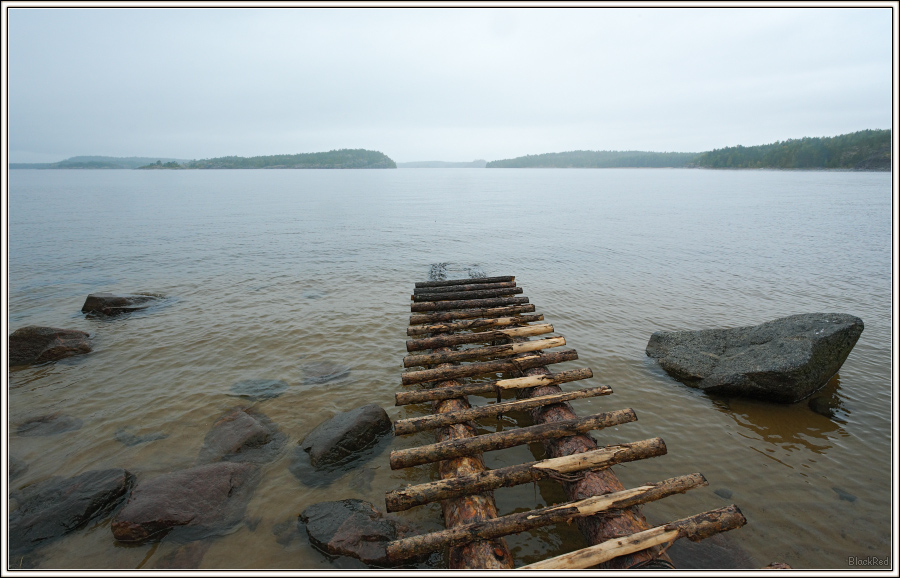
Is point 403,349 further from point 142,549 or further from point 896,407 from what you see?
point 896,407

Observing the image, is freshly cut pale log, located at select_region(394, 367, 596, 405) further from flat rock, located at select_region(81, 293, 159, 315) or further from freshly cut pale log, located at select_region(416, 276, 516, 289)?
flat rock, located at select_region(81, 293, 159, 315)

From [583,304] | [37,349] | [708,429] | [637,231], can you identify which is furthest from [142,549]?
[637,231]

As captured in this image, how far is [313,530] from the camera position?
512 centimetres

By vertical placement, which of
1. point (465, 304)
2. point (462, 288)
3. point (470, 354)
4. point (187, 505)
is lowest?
point (187, 505)

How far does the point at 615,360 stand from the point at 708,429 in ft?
9.21

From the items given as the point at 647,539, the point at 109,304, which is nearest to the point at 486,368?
the point at 647,539

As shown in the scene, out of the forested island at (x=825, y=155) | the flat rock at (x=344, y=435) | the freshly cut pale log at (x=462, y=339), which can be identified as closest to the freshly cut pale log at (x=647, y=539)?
the flat rock at (x=344, y=435)

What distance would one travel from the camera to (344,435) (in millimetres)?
6711

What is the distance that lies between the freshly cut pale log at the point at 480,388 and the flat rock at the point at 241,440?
7.54 ft

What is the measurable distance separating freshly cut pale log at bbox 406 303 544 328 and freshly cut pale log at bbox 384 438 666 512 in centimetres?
456

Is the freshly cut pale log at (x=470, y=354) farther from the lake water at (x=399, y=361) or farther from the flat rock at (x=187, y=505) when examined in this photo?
the flat rock at (x=187, y=505)

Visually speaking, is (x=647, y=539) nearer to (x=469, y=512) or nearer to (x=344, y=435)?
(x=469, y=512)

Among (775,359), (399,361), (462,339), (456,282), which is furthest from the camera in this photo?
(456,282)

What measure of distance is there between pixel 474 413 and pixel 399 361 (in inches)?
149
